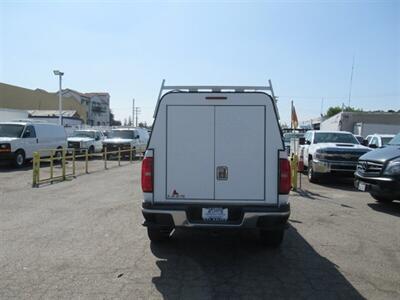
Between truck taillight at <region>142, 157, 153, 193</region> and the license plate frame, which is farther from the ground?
truck taillight at <region>142, 157, 153, 193</region>

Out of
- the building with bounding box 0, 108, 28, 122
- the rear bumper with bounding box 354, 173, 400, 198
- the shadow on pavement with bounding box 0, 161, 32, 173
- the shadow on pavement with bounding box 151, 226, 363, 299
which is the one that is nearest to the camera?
the shadow on pavement with bounding box 151, 226, 363, 299

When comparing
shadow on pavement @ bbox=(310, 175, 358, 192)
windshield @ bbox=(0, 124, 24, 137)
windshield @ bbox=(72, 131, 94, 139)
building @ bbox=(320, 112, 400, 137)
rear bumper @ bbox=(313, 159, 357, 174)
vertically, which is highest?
building @ bbox=(320, 112, 400, 137)

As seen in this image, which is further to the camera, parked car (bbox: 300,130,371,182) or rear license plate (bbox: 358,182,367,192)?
parked car (bbox: 300,130,371,182)

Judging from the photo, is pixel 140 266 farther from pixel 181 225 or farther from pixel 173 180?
pixel 173 180

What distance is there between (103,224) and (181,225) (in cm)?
271

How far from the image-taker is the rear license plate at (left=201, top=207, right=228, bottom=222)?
5.31m

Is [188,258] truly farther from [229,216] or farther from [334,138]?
[334,138]

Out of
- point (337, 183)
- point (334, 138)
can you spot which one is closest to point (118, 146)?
point (334, 138)

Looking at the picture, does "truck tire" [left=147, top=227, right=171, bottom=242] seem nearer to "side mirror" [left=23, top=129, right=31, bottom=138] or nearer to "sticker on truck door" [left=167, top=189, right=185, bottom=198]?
"sticker on truck door" [left=167, top=189, right=185, bottom=198]

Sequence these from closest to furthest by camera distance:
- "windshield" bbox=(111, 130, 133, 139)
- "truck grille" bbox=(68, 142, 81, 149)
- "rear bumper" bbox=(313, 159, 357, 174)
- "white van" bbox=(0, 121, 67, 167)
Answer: "rear bumper" bbox=(313, 159, 357, 174)
"white van" bbox=(0, 121, 67, 167)
"truck grille" bbox=(68, 142, 81, 149)
"windshield" bbox=(111, 130, 133, 139)

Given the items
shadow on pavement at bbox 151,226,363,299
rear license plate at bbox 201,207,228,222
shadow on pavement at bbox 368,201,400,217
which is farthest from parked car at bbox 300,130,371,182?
rear license plate at bbox 201,207,228,222

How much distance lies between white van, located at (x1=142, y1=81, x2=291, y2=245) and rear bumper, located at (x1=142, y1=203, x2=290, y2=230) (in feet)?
0.04

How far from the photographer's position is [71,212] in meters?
8.62

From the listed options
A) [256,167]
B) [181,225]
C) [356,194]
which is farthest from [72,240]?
[356,194]
